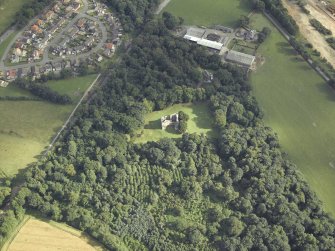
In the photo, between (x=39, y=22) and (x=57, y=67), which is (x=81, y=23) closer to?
(x=39, y=22)

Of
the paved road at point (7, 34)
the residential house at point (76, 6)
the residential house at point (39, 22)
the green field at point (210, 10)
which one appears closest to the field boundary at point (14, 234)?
A: the paved road at point (7, 34)

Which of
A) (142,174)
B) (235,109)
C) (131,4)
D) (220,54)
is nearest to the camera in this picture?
(142,174)

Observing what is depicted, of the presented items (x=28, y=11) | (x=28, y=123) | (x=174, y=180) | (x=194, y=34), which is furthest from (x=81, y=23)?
(x=174, y=180)

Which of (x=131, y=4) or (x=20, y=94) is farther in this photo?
(x=131, y=4)

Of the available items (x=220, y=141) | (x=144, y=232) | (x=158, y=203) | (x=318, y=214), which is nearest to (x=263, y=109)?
(x=220, y=141)

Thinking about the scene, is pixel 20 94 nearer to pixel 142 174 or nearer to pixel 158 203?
pixel 142 174

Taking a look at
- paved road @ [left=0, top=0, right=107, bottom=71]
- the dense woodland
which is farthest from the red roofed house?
the dense woodland

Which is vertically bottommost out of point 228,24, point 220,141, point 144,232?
point 144,232
